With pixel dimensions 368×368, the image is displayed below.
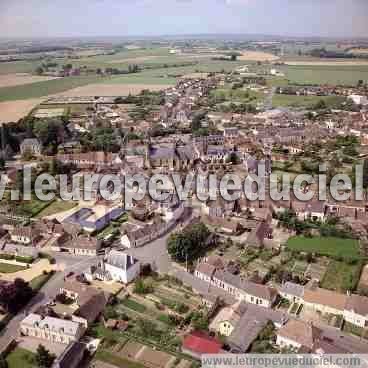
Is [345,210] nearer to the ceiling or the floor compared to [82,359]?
nearer to the ceiling

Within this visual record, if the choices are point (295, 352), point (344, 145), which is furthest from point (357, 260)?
point (344, 145)

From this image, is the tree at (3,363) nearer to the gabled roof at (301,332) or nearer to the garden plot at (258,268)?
the gabled roof at (301,332)

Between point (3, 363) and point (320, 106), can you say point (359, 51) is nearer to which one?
point (320, 106)

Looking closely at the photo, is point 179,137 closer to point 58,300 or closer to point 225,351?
point 58,300

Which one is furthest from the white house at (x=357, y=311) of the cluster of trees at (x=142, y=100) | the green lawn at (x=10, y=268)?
the cluster of trees at (x=142, y=100)

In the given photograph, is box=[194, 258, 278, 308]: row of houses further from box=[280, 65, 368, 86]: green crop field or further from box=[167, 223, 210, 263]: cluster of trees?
box=[280, 65, 368, 86]: green crop field
